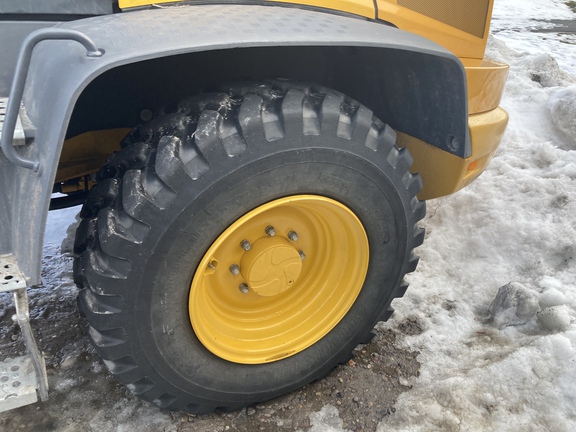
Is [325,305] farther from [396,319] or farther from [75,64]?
[75,64]

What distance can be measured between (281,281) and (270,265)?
9cm

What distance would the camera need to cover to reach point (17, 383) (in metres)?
1.67

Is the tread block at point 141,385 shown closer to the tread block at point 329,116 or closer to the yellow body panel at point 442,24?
the tread block at point 329,116

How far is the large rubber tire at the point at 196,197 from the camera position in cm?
168

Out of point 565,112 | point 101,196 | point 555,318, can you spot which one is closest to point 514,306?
point 555,318

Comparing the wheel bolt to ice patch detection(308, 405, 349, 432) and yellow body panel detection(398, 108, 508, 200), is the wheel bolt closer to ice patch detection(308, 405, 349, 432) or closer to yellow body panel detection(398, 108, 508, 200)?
ice patch detection(308, 405, 349, 432)

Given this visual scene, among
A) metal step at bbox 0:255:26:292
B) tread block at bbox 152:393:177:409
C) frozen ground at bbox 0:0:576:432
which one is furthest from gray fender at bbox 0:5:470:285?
frozen ground at bbox 0:0:576:432

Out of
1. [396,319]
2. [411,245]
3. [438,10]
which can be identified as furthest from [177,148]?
[396,319]

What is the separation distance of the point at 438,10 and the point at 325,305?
136 centimetres

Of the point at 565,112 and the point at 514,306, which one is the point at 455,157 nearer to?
the point at 514,306

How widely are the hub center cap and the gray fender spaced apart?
0.81 metres

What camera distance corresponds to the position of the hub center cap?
7.00ft

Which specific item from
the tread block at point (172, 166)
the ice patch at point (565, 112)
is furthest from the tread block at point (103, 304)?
the ice patch at point (565, 112)

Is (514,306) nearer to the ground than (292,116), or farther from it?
nearer to the ground
